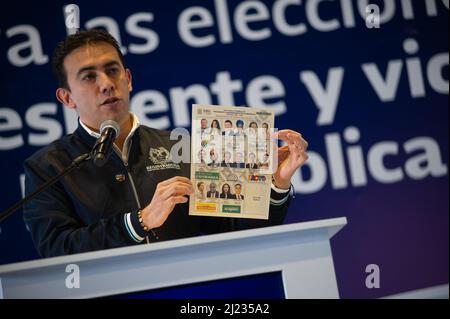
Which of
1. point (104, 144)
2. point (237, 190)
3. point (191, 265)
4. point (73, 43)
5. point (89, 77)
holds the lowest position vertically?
point (191, 265)

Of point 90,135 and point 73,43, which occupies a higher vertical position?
point 73,43

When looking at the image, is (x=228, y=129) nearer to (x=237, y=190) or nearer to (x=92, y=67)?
(x=237, y=190)

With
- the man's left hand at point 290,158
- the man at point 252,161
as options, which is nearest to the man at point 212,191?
the man at point 252,161

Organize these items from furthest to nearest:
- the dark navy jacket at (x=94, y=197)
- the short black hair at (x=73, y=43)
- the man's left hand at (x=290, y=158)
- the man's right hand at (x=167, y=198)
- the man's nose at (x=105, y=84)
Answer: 1. the short black hair at (x=73, y=43)
2. the man's nose at (x=105, y=84)
3. the dark navy jacket at (x=94, y=197)
4. the man's left hand at (x=290, y=158)
5. the man's right hand at (x=167, y=198)

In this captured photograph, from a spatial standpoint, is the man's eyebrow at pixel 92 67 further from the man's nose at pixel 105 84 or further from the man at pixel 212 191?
the man at pixel 212 191

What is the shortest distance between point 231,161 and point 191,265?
413 mm

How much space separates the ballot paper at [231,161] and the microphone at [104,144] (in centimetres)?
27

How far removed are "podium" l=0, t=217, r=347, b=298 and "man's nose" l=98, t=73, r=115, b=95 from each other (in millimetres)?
886

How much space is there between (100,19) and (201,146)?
1.66 m

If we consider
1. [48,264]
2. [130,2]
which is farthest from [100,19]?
[48,264]

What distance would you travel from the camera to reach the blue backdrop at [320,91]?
3352 millimetres

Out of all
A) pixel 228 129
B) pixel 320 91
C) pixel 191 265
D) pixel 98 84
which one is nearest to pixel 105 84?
pixel 98 84

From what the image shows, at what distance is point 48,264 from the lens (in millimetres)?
1689

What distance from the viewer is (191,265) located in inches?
68.6
